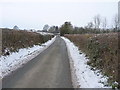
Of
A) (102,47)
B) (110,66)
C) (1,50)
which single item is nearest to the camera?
(110,66)

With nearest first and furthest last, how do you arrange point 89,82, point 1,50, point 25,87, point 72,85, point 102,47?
point 25,87
point 72,85
point 89,82
point 102,47
point 1,50

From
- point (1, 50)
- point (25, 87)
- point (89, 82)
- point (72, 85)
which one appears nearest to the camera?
point (25, 87)

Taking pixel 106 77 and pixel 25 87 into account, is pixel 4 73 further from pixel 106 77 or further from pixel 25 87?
pixel 106 77

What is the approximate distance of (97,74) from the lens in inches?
427

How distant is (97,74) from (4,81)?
488cm

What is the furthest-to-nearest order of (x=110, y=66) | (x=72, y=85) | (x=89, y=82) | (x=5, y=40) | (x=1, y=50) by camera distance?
(x=5, y=40), (x=1, y=50), (x=110, y=66), (x=89, y=82), (x=72, y=85)

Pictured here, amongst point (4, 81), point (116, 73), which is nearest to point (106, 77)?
point (116, 73)

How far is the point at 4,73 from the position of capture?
36.3 ft

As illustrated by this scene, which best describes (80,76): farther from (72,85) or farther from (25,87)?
(25,87)

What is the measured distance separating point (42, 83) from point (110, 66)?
377cm

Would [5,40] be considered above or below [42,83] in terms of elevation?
above

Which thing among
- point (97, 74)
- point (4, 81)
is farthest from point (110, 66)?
point (4, 81)

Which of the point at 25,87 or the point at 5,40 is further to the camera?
the point at 5,40

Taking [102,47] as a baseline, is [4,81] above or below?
below
